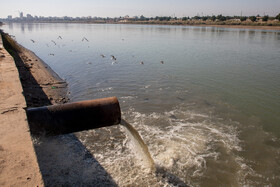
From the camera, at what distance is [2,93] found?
5.98m

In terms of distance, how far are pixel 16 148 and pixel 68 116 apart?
3.29 ft

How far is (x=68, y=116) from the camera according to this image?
402 centimetres

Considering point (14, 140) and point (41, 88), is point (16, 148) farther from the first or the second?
point (41, 88)

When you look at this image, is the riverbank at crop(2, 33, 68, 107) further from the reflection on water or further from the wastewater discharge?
the wastewater discharge

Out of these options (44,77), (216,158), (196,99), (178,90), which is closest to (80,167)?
(216,158)

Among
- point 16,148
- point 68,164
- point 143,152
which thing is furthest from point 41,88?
point 16,148

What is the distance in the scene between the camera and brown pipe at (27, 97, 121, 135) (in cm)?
397

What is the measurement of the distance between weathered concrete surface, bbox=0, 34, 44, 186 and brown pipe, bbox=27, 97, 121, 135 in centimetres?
29

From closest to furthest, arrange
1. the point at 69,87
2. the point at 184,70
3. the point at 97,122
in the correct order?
the point at 97,122, the point at 69,87, the point at 184,70

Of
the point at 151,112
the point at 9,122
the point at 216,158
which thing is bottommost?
the point at 216,158

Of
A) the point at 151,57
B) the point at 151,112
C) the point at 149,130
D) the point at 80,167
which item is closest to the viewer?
the point at 80,167

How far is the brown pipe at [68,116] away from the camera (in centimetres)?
397

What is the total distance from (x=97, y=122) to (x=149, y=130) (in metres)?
3.99

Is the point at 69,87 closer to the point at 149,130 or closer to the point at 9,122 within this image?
the point at 149,130
